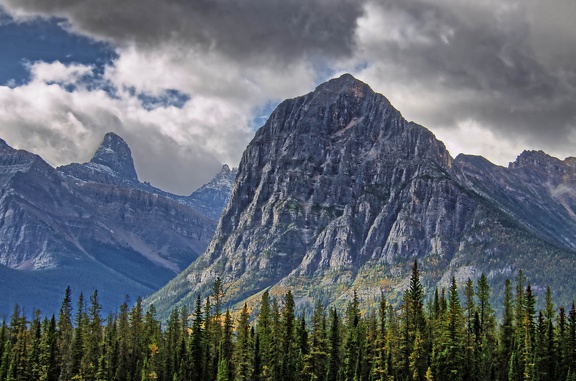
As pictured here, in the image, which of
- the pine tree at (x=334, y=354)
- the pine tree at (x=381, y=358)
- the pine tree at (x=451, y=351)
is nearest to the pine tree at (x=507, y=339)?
the pine tree at (x=451, y=351)

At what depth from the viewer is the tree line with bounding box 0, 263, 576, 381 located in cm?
15275

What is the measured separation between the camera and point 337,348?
171m

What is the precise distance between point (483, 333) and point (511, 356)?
12.9 meters

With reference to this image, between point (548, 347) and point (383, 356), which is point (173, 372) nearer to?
point (383, 356)

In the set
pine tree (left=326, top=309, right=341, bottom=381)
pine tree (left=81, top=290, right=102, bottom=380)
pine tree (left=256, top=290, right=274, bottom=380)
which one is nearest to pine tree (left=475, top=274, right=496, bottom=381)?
pine tree (left=326, top=309, right=341, bottom=381)

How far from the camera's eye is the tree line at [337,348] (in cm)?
15275

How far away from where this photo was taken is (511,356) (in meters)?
158

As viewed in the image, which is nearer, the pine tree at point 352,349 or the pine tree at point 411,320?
the pine tree at point 411,320

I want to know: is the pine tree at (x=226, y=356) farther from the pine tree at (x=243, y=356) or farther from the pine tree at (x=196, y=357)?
the pine tree at (x=196, y=357)

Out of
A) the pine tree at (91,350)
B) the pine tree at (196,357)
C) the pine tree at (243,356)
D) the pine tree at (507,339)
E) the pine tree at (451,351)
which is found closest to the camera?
the pine tree at (451,351)

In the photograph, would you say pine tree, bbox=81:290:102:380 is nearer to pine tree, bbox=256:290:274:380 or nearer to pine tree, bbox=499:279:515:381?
pine tree, bbox=256:290:274:380

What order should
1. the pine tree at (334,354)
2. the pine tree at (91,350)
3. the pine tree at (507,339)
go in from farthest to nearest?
the pine tree at (91,350) → the pine tree at (334,354) → the pine tree at (507,339)

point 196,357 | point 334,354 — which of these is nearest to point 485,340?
point 334,354

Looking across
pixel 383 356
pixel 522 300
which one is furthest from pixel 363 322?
pixel 522 300
